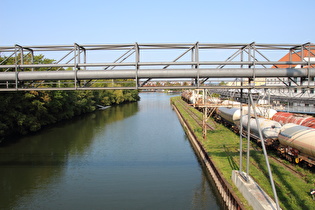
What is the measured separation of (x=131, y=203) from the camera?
42.2 feet

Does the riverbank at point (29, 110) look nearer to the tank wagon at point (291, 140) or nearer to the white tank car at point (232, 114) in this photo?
the white tank car at point (232, 114)

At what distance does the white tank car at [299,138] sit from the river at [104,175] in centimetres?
515

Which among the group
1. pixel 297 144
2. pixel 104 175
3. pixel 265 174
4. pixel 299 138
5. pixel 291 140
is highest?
pixel 299 138

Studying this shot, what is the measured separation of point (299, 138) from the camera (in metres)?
14.3

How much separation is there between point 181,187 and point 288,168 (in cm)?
588

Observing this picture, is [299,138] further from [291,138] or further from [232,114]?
[232,114]

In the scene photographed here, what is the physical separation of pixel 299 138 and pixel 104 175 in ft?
37.5

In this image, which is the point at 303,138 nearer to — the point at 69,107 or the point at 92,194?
the point at 92,194

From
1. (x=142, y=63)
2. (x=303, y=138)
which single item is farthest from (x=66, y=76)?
(x=303, y=138)

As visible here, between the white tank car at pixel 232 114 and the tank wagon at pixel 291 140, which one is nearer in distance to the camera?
the tank wagon at pixel 291 140

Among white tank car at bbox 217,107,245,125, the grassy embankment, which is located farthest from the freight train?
white tank car at bbox 217,107,245,125

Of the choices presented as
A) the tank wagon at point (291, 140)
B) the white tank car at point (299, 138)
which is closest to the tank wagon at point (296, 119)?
the tank wagon at point (291, 140)

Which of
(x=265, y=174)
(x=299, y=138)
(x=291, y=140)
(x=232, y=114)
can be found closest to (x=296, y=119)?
(x=291, y=140)

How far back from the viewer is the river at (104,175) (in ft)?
→ 42.9
